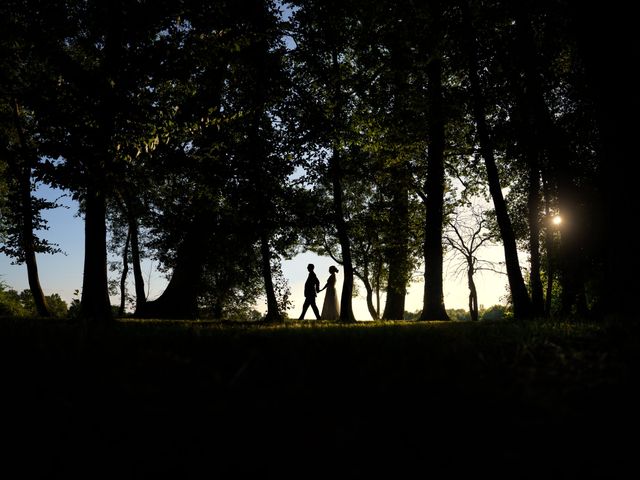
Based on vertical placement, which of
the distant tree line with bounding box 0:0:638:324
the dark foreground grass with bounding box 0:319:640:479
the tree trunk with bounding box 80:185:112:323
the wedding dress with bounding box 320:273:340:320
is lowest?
the wedding dress with bounding box 320:273:340:320

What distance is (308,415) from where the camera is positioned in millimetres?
2107

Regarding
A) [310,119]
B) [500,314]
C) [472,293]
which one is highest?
[310,119]

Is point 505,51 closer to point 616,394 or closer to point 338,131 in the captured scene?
point 338,131

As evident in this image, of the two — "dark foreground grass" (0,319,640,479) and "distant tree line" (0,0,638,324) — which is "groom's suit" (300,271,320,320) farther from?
"dark foreground grass" (0,319,640,479)

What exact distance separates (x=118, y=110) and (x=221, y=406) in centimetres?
959

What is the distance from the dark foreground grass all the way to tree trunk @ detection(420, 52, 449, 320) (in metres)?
14.6

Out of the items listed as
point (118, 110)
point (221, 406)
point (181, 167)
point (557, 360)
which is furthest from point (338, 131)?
point (221, 406)

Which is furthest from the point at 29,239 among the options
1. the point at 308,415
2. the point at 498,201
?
the point at 308,415

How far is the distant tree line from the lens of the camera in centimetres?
952

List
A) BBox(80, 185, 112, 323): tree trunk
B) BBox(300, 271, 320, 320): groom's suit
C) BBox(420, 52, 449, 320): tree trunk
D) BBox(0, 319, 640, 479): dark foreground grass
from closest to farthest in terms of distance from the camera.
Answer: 1. BBox(0, 319, 640, 479): dark foreground grass
2. BBox(80, 185, 112, 323): tree trunk
3. BBox(420, 52, 449, 320): tree trunk
4. BBox(300, 271, 320, 320): groom's suit

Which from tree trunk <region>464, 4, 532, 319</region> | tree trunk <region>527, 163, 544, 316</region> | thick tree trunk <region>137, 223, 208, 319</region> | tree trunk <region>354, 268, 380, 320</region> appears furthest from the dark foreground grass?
tree trunk <region>354, 268, 380, 320</region>

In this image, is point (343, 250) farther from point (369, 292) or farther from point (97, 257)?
point (369, 292)

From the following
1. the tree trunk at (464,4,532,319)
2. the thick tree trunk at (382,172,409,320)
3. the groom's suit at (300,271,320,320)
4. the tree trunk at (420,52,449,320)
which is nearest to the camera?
the tree trunk at (464,4,532,319)

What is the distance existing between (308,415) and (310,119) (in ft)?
53.1
